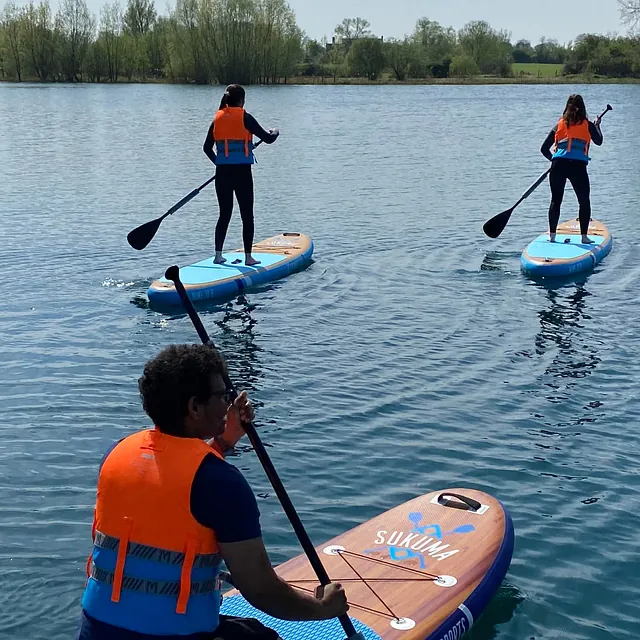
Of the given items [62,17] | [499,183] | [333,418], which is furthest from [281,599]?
[62,17]

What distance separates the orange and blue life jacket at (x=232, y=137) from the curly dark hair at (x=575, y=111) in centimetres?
379

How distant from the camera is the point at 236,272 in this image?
10281 millimetres

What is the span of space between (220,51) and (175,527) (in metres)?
70.4

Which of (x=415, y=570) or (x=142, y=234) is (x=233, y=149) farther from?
(x=415, y=570)

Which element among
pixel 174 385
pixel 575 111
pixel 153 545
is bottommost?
pixel 153 545

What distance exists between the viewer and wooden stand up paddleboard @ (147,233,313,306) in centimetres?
955

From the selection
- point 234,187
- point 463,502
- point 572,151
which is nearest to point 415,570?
point 463,502

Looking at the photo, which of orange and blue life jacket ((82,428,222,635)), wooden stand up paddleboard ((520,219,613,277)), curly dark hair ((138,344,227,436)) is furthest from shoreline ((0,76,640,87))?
orange and blue life jacket ((82,428,222,635))

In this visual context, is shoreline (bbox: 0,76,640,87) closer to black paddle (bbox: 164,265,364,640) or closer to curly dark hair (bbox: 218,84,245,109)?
curly dark hair (bbox: 218,84,245,109)

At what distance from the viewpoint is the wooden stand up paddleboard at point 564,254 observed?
35.3 ft

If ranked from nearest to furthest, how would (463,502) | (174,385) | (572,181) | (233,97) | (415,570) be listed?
(174,385), (415,570), (463,502), (233,97), (572,181)

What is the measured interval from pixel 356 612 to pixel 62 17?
82.1 meters

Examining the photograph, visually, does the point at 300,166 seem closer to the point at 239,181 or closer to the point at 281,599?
the point at 239,181

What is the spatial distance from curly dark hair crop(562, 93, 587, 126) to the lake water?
184 cm
